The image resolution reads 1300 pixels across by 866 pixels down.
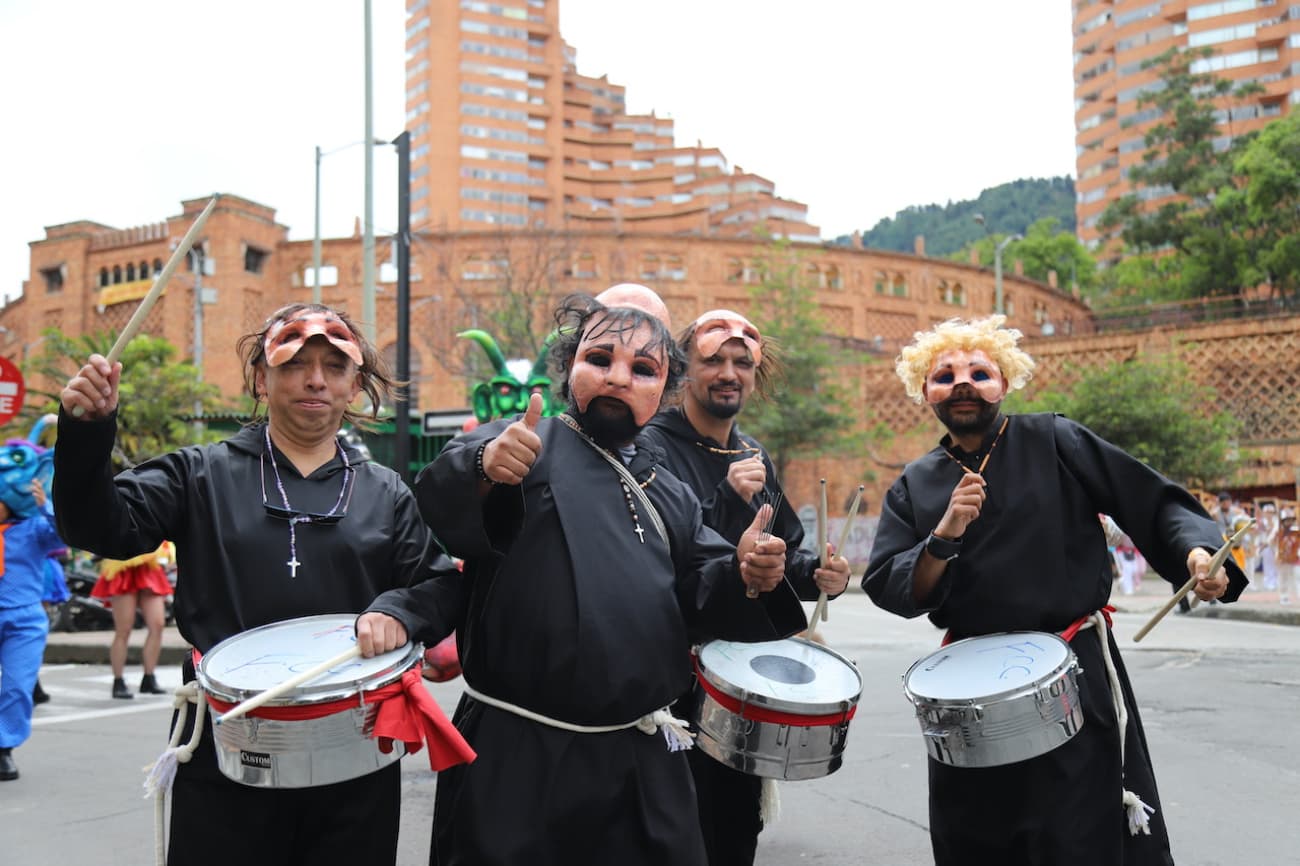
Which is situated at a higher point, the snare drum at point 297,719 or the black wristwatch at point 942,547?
the black wristwatch at point 942,547

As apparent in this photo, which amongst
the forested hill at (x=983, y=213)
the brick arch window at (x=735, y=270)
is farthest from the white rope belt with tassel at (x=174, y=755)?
the forested hill at (x=983, y=213)

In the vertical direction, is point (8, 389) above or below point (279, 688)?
above

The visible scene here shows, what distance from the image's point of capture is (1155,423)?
85.2ft

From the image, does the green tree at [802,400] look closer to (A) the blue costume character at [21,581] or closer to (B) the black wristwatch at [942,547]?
(A) the blue costume character at [21,581]

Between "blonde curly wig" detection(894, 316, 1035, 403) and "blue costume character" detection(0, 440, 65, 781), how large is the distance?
5317mm

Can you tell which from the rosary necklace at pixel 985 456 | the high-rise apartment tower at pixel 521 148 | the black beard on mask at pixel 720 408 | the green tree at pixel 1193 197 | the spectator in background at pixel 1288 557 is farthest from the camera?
the high-rise apartment tower at pixel 521 148

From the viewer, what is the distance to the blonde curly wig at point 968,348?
399 centimetres

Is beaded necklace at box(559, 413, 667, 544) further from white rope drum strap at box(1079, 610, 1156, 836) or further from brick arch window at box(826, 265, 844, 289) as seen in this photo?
brick arch window at box(826, 265, 844, 289)

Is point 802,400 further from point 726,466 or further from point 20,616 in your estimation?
point 726,466

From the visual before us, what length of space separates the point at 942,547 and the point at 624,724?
3.70 ft

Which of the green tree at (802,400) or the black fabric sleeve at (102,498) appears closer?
the black fabric sleeve at (102,498)

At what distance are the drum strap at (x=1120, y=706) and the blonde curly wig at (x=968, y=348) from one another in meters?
0.83

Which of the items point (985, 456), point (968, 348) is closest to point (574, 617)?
point (985, 456)

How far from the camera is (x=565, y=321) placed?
350 cm
